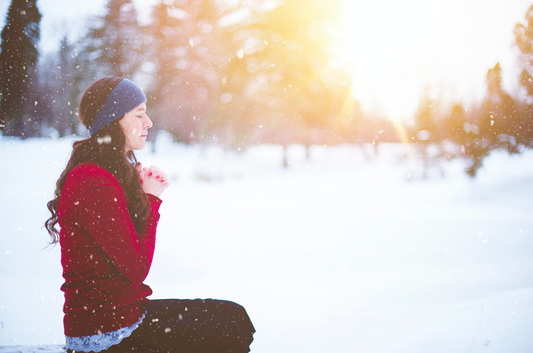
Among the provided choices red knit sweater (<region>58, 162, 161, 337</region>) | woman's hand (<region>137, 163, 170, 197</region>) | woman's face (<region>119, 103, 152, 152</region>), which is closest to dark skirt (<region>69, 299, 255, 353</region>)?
red knit sweater (<region>58, 162, 161, 337</region>)

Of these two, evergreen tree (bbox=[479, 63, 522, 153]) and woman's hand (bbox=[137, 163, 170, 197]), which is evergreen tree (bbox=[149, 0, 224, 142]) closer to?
evergreen tree (bbox=[479, 63, 522, 153])

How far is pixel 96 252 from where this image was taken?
1207 mm

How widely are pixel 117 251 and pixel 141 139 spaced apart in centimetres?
58

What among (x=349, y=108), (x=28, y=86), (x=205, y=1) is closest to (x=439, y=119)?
(x=349, y=108)

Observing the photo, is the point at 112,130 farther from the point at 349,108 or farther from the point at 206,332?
the point at 349,108

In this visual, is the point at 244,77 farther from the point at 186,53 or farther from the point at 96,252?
the point at 96,252

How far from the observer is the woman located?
Result: 1.17 m

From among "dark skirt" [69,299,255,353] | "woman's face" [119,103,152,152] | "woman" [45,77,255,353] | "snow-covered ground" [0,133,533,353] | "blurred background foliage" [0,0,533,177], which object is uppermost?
"blurred background foliage" [0,0,533,177]

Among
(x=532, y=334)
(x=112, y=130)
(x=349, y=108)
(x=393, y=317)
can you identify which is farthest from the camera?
(x=349, y=108)

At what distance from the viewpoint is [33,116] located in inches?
446

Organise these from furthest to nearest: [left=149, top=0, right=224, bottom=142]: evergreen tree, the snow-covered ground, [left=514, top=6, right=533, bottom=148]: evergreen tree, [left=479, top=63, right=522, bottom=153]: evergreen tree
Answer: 1. [left=149, top=0, right=224, bottom=142]: evergreen tree
2. [left=479, top=63, right=522, bottom=153]: evergreen tree
3. [left=514, top=6, right=533, bottom=148]: evergreen tree
4. the snow-covered ground

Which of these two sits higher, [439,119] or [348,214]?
[439,119]

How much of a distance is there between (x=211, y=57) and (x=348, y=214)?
617cm

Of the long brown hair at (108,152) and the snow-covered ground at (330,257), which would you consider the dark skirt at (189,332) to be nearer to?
the long brown hair at (108,152)
